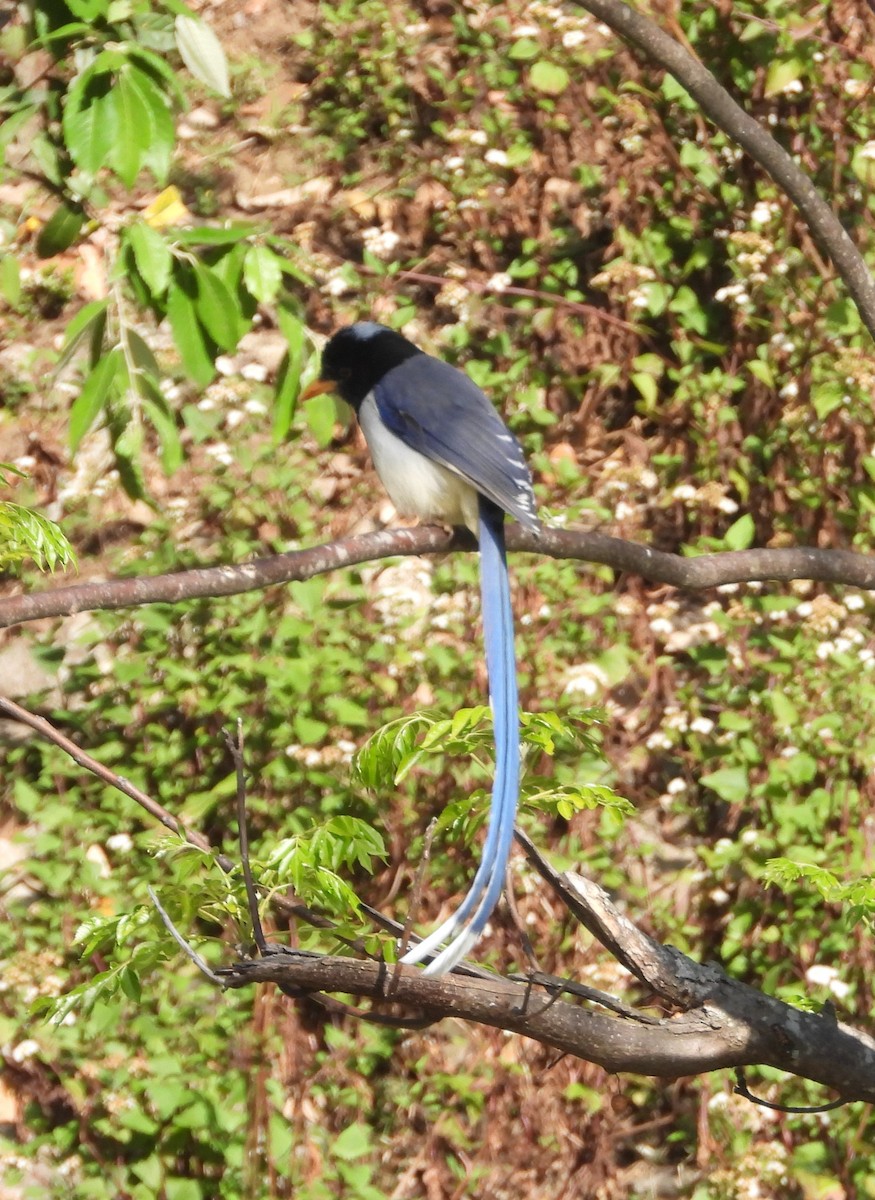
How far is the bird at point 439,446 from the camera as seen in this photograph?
2.84 metres

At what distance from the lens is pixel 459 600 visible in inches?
175

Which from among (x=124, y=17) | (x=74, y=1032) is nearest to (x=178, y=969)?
(x=74, y=1032)

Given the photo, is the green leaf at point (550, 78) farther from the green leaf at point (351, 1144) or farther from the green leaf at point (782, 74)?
the green leaf at point (351, 1144)

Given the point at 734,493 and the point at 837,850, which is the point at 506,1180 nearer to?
the point at 837,850

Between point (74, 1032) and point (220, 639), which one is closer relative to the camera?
point (74, 1032)

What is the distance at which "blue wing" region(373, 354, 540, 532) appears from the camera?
A: 3.09 meters

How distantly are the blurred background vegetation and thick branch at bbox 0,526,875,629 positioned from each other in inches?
14.3

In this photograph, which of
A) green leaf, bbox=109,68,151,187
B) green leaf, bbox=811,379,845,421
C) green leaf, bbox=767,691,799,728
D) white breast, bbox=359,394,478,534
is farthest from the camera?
green leaf, bbox=811,379,845,421

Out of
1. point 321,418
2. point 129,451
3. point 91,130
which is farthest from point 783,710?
point 91,130

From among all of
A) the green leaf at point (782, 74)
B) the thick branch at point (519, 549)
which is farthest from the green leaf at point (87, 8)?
the green leaf at point (782, 74)

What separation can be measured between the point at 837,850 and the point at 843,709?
43 cm

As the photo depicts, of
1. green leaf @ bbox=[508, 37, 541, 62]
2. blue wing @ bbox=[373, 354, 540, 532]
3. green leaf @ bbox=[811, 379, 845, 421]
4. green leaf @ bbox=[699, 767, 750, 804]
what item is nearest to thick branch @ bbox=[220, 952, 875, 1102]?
blue wing @ bbox=[373, 354, 540, 532]

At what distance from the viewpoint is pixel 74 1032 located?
3.91 m

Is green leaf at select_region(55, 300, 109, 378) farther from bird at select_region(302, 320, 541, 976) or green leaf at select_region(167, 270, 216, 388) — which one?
bird at select_region(302, 320, 541, 976)
